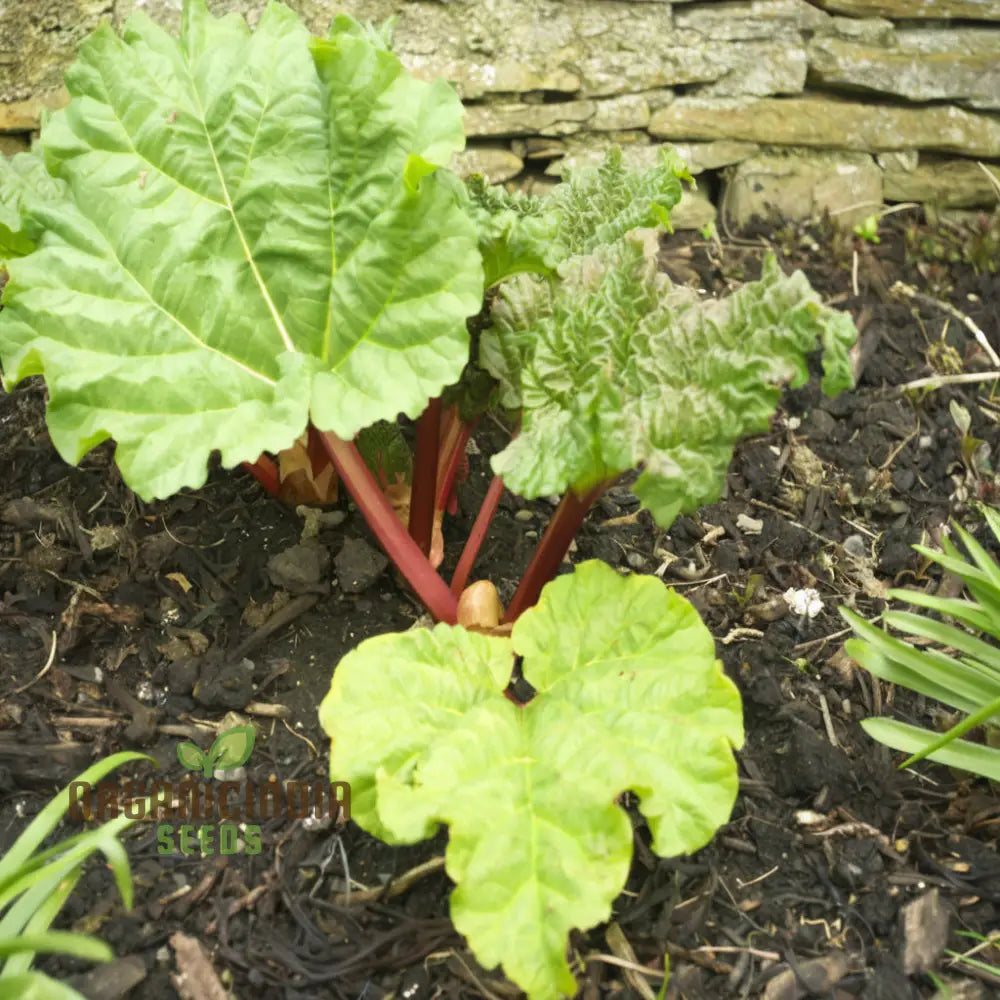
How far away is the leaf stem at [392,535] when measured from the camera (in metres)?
1.84

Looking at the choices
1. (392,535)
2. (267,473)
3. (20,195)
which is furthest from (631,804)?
(20,195)

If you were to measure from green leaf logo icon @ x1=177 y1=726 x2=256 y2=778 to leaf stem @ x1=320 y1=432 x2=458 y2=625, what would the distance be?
404 mm

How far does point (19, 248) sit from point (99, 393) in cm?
45

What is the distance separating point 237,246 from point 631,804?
1212mm

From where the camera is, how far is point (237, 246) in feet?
5.84

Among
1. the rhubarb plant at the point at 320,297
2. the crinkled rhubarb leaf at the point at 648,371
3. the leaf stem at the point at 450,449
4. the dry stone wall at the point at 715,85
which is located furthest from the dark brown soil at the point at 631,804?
the dry stone wall at the point at 715,85

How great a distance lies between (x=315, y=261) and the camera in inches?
69.5

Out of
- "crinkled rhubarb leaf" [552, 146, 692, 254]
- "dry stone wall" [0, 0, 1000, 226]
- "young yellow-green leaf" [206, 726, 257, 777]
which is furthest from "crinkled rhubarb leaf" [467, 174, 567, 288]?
"dry stone wall" [0, 0, 1000, 226]

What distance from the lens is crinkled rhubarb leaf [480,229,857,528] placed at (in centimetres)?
153

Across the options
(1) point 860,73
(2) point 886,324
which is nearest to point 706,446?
(2) point 886,324

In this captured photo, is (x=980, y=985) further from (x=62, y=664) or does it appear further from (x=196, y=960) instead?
(x=62, y=664)

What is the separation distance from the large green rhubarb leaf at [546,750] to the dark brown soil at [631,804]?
0.26 meters

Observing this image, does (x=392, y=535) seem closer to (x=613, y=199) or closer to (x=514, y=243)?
(x=514, y=243)

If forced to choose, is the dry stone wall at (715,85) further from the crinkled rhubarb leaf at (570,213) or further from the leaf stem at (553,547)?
the leaf stem at (553,547)
